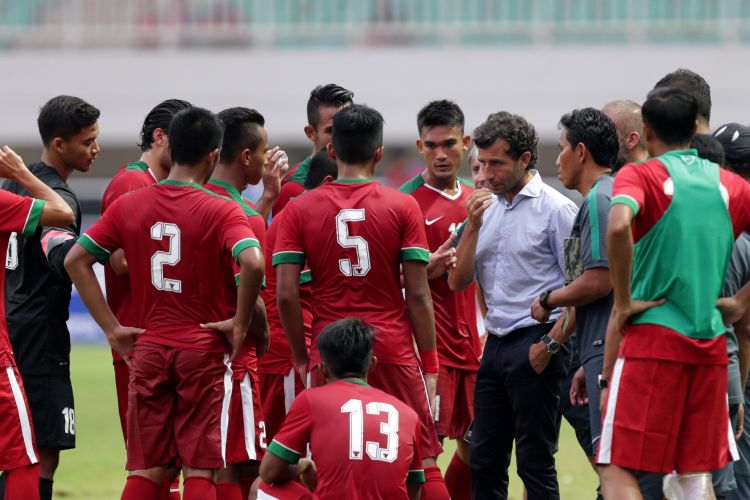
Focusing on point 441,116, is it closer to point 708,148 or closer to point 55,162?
point 708,148

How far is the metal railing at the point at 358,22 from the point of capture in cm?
2480

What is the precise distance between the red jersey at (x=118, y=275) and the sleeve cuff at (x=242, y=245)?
1185 mm

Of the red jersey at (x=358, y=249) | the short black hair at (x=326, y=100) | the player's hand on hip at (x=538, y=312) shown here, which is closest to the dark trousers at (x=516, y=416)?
the player's hand on hip at (x=538, y=312)

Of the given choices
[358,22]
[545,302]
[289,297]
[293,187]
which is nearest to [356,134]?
[289,297]

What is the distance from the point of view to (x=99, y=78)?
25594 millimetres

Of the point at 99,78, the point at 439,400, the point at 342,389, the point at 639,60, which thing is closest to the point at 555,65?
the point at 639,60

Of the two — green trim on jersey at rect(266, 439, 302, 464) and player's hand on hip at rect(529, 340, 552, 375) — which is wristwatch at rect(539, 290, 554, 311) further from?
green trim on jersey at rect(266, 439, 302, 464)

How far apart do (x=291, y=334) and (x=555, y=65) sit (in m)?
19.3

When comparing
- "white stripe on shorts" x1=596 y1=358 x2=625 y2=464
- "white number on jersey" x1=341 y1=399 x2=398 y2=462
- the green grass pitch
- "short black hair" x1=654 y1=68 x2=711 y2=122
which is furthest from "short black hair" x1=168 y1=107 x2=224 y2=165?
the green grass pitch

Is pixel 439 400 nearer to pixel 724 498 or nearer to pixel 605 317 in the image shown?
pixel 605 317

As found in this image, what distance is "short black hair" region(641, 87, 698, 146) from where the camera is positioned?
555 cm

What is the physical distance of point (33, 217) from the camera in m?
6.17

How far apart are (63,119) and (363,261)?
1.96 metres

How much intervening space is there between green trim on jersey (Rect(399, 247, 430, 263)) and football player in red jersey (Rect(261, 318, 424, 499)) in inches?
21.3
